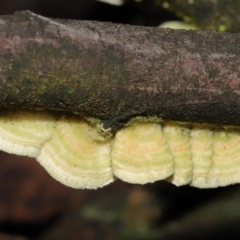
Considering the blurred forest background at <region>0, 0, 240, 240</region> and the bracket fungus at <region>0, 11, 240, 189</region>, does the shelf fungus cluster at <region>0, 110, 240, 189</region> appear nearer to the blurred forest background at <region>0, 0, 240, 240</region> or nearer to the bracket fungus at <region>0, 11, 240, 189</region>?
the bracket fungus at <region>0, 11, 240, 189</region>

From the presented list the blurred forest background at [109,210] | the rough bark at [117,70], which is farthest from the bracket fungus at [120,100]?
the blurred forest background at [109,210]

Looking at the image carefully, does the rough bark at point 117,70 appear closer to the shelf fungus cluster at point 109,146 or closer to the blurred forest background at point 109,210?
the shelf fungus cluster at point 109,146

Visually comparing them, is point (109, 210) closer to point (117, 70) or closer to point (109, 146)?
point (109, 146)

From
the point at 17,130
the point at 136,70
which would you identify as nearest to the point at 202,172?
the point at 136,70

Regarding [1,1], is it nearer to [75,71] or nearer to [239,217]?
[239,217]

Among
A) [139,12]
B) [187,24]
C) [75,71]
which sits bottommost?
[139,12]

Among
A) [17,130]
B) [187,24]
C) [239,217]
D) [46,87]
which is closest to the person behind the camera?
[46,87]
